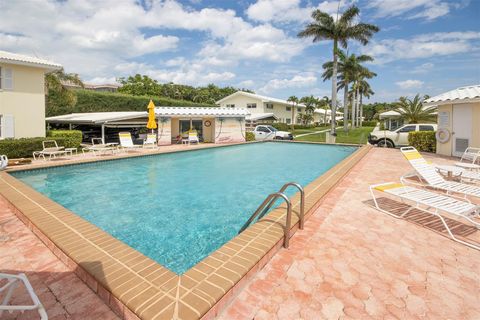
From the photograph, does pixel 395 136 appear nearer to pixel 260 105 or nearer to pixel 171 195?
pixel 171 195

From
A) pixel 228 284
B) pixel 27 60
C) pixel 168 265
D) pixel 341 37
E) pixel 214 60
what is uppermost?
pixel 214 60

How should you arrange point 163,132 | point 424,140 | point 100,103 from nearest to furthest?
point 424,140
point 163,132
point 100,103

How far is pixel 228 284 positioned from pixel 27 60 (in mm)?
18896

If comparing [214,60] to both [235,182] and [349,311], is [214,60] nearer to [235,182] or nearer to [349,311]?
[235,182]

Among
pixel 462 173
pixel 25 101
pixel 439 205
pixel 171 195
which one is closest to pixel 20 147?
pixel 25 101

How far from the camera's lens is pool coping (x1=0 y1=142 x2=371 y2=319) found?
2.58 m

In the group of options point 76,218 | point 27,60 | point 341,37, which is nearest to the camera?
point 76,218

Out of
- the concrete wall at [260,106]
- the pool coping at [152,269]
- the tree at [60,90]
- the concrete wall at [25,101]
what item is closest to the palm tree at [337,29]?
the concrete wall at [260,106]

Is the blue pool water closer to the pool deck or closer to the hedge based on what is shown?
the pool deck

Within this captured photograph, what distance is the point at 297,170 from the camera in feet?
40.9

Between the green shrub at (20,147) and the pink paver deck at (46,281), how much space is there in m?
11.0

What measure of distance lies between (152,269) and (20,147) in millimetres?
14533

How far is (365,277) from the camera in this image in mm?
3293

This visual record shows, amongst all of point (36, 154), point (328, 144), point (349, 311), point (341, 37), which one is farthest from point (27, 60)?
point (341, 37)
